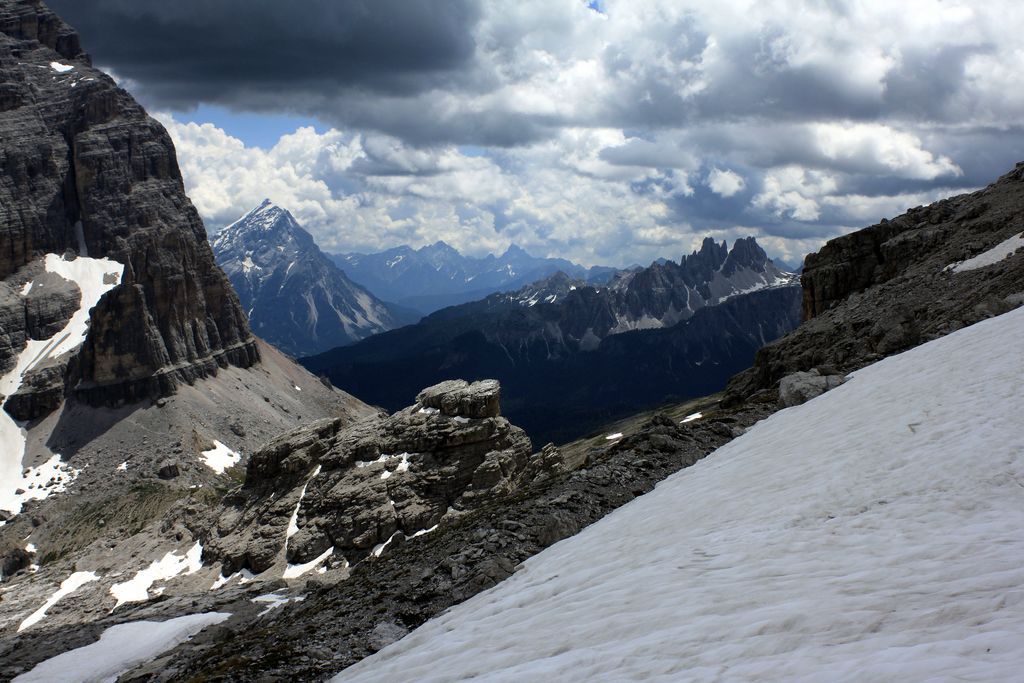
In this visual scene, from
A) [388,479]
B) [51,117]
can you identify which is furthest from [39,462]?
[388,479]

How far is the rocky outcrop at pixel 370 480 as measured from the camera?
53781 mm

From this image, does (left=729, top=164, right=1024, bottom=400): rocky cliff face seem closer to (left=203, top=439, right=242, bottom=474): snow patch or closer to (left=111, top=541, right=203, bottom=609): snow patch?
(left=111, top=541, right=203, bottom=609): snow patch

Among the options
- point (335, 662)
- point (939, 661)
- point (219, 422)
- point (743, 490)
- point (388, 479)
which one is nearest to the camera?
point (939, 661)

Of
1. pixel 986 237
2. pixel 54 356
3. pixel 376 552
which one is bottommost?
pixel 376 552

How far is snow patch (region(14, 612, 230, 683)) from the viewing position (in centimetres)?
3447

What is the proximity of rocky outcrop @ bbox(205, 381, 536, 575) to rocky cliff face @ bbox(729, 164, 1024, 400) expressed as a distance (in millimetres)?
20769

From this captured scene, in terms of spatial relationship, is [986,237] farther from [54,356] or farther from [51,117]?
[51,117]

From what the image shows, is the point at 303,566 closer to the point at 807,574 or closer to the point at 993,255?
the point at 807,574

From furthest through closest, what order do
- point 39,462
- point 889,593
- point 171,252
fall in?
point 171,252 → point 39,462 → point 889,593

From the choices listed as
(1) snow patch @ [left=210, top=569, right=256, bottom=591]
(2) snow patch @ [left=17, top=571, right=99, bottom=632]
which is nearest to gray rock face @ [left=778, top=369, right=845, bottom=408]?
(1) snow patch @ [left=210, top=569, right=256, bottom=591]

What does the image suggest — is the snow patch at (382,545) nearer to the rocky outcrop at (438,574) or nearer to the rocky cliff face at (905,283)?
the rocky outcrop at (438,574)

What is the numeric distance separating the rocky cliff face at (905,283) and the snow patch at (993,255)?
0.12 meters

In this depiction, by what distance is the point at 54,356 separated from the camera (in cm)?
16612

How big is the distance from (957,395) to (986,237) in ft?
125
